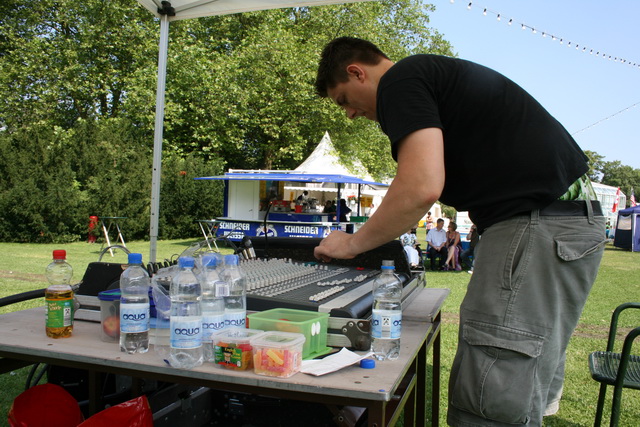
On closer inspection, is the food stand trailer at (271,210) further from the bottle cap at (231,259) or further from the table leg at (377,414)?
the table leg at (377,414)

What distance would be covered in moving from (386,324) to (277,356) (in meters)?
0.35

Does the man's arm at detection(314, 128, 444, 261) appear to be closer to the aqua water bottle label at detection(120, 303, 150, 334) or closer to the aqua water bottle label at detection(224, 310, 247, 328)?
the aqua water bottle label at detection(224, 310, 247, 328)

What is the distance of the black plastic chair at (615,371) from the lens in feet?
7.48

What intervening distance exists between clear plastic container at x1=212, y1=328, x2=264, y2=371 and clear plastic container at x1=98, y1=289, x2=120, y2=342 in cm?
41

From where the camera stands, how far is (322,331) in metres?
1.57

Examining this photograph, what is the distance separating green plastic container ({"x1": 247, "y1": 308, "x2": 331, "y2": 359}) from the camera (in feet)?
4.83

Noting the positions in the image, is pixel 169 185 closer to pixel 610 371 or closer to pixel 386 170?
pixel 386 170

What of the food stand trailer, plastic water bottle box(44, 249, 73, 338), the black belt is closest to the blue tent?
the food stand trailer

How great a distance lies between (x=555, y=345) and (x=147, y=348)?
47.7 inches

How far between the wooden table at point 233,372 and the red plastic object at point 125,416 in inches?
5.6

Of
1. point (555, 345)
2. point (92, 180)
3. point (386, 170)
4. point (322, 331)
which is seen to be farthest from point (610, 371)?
point (386, 170)

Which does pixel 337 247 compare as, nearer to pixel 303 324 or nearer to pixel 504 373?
pixel 303 324

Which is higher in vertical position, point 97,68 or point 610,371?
point 97,68

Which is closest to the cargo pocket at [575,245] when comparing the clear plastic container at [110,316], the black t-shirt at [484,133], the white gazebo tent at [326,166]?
the black t-shirt at [484,133]
